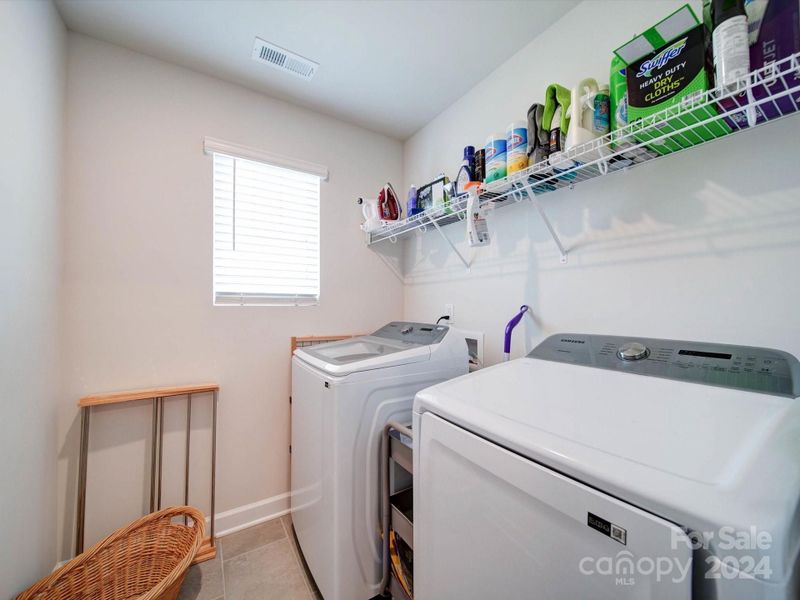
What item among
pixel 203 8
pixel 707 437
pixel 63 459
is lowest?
pixel 63 459

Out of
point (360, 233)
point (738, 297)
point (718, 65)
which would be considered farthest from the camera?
point (360, 233)

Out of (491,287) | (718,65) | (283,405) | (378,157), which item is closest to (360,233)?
(378,157)

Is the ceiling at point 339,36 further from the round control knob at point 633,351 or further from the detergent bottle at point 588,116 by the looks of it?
the round control knob at point 633,351

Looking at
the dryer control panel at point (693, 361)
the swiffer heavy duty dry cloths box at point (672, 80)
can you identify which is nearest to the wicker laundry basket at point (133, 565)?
the dryer control panel at point (693, 361)

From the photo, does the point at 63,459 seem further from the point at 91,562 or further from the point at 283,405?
the point at 283,405

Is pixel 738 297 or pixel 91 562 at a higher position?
pixel 738 297

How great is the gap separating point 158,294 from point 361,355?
120 centimetres

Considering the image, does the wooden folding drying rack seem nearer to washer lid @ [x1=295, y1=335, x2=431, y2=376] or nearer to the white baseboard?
the white baseboard

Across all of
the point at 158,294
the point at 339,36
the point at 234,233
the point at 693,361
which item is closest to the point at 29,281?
the point at 158,294

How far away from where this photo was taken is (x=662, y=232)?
1.12 m

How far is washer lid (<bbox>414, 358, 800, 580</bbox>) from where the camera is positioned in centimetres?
39

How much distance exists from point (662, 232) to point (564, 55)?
3.11ft

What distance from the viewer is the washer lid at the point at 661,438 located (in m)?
0.39

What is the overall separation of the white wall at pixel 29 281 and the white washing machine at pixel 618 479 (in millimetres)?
1456
